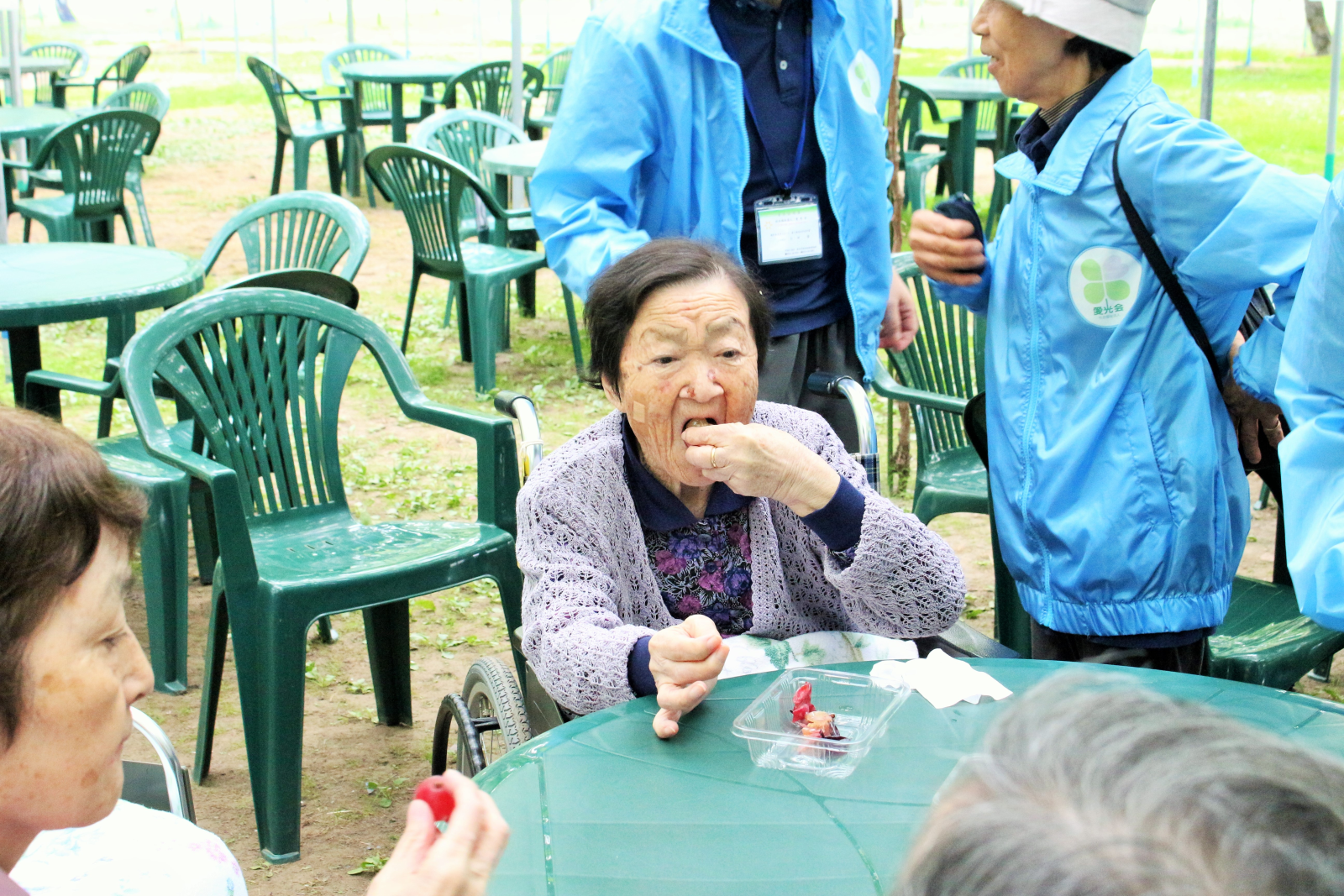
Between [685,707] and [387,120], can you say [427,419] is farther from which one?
[387,120]

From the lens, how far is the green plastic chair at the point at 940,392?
3617mm

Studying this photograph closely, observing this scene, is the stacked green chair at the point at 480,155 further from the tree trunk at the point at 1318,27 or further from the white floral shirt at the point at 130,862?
the tree trunk at the point at 1318,27

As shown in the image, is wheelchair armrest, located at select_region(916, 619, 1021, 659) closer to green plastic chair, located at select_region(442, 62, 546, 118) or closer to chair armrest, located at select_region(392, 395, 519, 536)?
chair armrest, located at select_region(392, 395, 519, 536)

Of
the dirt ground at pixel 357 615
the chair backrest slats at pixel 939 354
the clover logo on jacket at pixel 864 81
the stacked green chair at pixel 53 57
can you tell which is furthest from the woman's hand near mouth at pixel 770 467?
the stacked green chair at pixel 53 57

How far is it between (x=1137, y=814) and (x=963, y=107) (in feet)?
32.6

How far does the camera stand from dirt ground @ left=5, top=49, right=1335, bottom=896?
3029 mm

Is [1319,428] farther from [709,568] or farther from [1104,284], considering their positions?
[709,568]

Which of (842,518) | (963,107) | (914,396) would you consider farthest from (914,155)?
(842,518)

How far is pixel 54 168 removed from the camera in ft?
29.5

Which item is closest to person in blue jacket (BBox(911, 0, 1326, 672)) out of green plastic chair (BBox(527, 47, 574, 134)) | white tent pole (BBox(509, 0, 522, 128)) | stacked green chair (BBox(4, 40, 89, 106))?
white tent pole (BBox(509, 0, 522, 128))

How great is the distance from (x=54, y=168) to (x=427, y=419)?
23.1ft

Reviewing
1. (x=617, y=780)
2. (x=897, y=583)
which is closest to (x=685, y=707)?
(x=617, y=780)

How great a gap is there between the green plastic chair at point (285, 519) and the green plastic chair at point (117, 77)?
375 inches

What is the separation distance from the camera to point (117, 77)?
12758 millimetres
